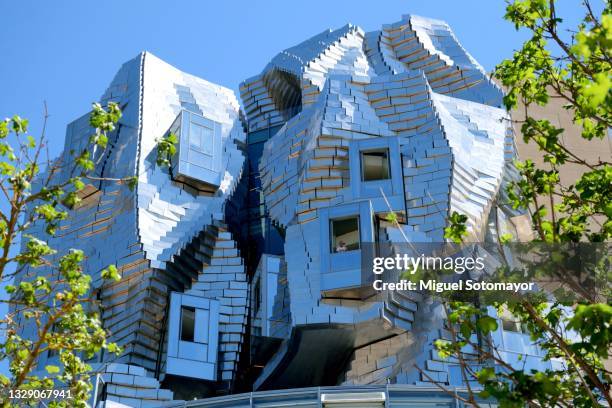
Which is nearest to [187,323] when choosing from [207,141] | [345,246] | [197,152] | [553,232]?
[345,246]

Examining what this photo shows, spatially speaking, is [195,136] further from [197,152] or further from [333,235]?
[333,235]

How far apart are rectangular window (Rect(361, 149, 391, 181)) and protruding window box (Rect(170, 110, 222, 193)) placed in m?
4.38

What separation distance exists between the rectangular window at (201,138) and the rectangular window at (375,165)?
15.6 ft

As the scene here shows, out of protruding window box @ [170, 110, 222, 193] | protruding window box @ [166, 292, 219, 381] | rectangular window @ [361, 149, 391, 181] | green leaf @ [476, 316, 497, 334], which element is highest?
protruding window box @ [170, 110, 222, 193]

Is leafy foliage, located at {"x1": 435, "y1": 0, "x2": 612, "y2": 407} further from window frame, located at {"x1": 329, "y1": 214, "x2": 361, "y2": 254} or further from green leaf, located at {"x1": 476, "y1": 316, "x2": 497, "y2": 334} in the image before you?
window frame, located at {"x1": 329, "y1": 214, "x2": 361, "y2": 254}

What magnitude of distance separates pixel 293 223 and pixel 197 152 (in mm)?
4061

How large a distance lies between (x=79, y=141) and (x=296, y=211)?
23.7 feet

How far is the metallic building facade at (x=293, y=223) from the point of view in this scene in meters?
21.3

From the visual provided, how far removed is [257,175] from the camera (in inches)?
1129

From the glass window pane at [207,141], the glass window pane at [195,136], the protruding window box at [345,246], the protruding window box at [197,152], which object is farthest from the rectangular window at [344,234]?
the glass window pane at [195,136]

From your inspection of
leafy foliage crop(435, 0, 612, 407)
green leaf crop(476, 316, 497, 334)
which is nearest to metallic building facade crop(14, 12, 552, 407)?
leafy foliage crop(435, 0, 612, 407)

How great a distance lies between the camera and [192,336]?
23.1m

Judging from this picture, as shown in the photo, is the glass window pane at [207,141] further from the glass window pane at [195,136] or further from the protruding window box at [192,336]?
the protruding window box at [192,336]

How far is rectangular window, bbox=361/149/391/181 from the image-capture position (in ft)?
76.7
